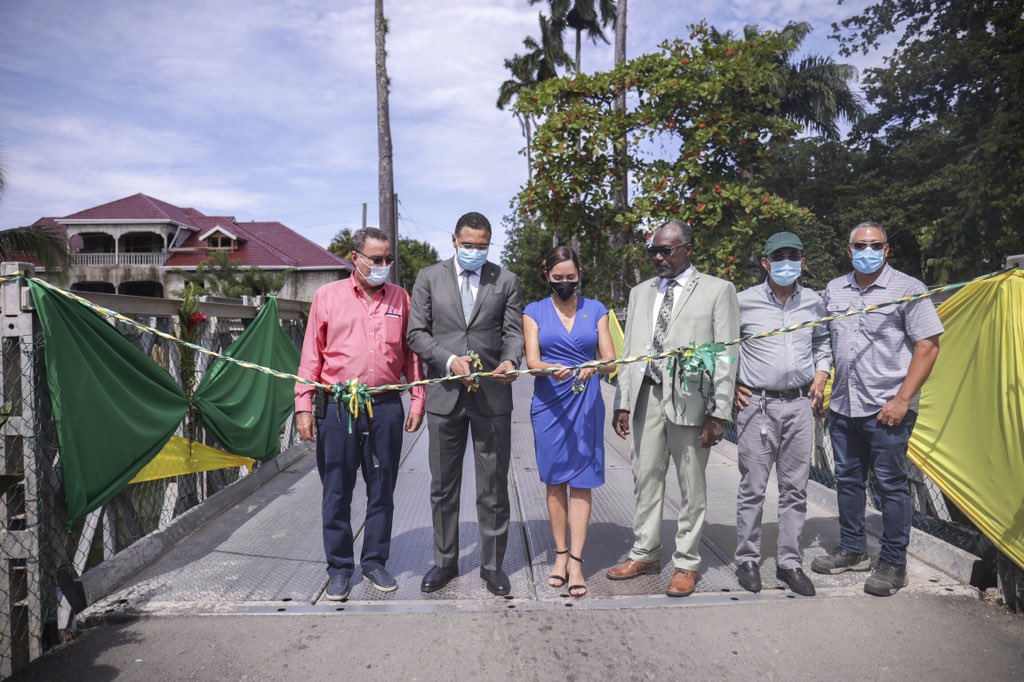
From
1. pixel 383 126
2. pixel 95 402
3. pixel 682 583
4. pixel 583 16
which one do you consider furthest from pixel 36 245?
pixel 583 16

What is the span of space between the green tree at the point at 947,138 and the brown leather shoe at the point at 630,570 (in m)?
19.7

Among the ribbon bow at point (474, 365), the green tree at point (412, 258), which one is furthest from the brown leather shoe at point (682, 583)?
the green tree at point (412, 258)

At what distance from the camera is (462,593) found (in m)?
4.03

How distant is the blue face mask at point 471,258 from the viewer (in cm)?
408

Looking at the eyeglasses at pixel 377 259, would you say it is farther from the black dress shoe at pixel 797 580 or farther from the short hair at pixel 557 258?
the black dress shoe at pixel 797 580

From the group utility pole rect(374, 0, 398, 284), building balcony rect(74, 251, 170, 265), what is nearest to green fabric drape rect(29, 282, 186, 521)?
utility pole rect(374, 0, 398, 284)

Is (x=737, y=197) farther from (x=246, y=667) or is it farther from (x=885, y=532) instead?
(x=246, y=667)

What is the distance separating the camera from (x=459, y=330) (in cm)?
407

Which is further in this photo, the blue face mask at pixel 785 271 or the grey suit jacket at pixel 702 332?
the blue face mask at pixel 785 271

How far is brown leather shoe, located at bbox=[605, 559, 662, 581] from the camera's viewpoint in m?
4.20

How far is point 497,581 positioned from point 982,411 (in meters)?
2.73

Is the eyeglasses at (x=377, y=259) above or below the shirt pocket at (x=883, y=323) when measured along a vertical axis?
above

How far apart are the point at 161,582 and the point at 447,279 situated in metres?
2.37

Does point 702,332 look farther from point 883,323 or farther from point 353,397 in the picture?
point 353,397
